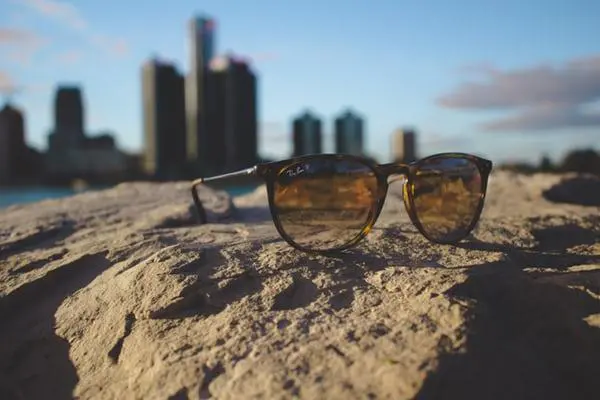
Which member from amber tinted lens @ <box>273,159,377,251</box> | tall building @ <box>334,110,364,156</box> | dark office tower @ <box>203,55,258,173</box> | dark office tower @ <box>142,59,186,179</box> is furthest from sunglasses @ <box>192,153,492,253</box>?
dark office tower @ <box>142,59,186,179</box>

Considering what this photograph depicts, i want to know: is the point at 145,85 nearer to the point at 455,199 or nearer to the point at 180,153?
the point at 180,153

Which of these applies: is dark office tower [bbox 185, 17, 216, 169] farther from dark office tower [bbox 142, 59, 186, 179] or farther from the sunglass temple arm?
the sunglass temple arm

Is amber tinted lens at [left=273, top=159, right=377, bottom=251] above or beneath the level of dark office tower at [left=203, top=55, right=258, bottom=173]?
beneath

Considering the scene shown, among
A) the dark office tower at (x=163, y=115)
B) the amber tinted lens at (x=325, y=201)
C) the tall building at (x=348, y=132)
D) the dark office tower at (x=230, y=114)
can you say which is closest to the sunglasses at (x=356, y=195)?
the amber tinted lens at (x=325, y=201)

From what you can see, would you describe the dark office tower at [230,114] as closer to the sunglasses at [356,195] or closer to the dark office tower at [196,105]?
the dark office tower at [196,105]

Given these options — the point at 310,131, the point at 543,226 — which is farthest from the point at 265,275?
the point at 310,131
